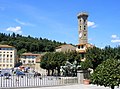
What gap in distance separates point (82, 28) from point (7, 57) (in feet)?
158

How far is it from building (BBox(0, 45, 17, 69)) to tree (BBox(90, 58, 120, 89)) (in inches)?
4103

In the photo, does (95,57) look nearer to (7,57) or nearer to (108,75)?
(108,75)

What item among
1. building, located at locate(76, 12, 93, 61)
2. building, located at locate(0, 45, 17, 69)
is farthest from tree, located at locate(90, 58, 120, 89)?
building, located at locate(0, 45, 17, 69)

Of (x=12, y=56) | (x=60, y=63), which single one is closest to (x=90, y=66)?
(x=60, y=63)

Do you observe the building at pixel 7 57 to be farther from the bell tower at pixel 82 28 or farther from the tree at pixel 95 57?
the tree at pixel 95 57

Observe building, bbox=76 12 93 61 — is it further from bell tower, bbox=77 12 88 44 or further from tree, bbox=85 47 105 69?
tree, bbox=85 47 105 69

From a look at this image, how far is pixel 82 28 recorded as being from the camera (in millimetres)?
84625

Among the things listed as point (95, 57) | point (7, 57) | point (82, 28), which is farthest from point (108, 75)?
point (7, 57)

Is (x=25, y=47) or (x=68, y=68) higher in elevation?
(x=25, y=47)

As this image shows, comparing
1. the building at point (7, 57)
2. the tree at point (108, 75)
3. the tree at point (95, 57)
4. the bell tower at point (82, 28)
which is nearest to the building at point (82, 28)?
the bell tower at point (82, 28)

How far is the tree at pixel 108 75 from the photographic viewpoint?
1653 cm

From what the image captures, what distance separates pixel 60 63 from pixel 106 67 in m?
34.8

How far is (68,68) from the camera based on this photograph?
39.2m

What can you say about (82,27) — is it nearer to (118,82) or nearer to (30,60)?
(30,60)
